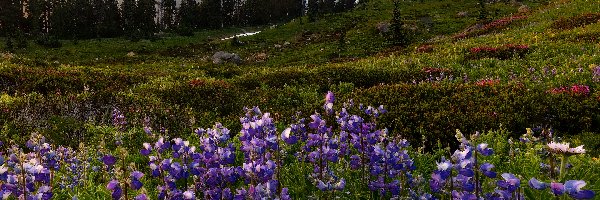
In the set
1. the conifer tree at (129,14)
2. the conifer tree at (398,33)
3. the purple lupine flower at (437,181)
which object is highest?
the conifer tree at (129,14)

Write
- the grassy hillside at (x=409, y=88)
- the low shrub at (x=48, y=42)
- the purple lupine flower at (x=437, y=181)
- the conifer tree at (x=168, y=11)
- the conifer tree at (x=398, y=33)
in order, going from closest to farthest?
the purple lupine flower at (x=437, y=181)
the grassy hillside at (x=409, y=88)
the conifer tree at (x=398, y=33)
the low shrub at (x=48, y=42)
the conifer tree at (x=168, y=11)

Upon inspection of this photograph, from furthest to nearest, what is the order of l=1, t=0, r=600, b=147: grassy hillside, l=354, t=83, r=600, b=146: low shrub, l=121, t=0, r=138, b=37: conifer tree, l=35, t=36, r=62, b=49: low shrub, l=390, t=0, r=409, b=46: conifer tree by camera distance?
l=121, t=0, r=138, b=37: conifer tree
l=35, t=36, r=62, b=49: low shrub
l=390, t=0, r=409, b=46: conifer tree
l=1, t=0, r=600, b=147: grassy hillside
l=354, t=83, r=600, b=146: low shrub

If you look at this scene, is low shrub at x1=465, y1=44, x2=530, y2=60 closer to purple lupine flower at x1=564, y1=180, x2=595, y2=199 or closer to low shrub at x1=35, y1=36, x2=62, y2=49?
purple lupine flower at x1=564, y1=180, x2=595, y2=199

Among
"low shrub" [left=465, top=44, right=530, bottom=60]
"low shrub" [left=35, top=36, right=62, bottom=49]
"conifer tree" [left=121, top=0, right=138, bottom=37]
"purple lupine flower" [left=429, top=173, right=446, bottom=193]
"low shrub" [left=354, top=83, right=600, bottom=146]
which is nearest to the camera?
"purple lupine flower" [left=429, top=173, right=446, bottom=193]

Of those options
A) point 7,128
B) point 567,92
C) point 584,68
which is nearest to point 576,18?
point 584,68

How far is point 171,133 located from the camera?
9.60 meters

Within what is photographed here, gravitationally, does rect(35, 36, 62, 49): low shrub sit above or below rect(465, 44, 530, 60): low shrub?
below

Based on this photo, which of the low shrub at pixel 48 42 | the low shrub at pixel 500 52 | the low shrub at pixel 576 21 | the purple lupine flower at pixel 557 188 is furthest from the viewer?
the low shrub at pixel 48 42

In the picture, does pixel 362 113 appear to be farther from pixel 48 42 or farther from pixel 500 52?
pixel 48 42

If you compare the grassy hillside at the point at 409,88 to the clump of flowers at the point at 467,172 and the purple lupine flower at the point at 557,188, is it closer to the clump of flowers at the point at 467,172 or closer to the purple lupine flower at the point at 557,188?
the clump of flowers at the point at 467,172

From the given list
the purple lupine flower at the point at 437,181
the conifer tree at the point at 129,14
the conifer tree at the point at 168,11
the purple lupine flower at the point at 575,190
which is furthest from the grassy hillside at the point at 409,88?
the conifer tree at the point at 168,11

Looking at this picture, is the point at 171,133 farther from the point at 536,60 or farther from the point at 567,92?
the point at 536,60

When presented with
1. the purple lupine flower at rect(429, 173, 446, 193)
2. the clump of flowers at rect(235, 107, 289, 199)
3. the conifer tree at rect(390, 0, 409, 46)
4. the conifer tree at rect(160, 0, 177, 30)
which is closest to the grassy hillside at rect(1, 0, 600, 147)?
the purple lupine flower at rect(429, 173, 446, 193)

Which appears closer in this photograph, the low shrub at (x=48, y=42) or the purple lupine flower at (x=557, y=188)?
the purple lupine flower at (x=557, y=188)
